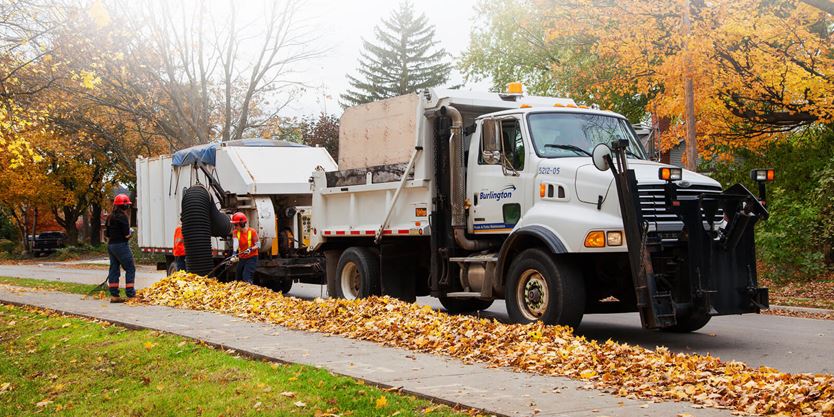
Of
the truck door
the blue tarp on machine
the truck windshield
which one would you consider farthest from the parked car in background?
the truck windshield

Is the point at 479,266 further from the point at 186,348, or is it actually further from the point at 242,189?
the point at 242,189

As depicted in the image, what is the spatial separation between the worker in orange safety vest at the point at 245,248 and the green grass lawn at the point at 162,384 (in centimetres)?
525

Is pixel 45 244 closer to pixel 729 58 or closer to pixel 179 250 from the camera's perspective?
pixel 179 250

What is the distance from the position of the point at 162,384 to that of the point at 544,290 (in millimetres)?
4587

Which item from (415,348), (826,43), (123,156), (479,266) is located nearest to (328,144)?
(123,156)

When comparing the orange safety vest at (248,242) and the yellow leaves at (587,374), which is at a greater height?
the orange safety vest at (248,242)

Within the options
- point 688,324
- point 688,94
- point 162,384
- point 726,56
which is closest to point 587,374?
point 162,384

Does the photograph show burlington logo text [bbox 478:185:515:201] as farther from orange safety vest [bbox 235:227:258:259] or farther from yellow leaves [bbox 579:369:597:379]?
orange safety vest [bbox 235:227:258:259]

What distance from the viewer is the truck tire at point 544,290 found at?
35.1ft

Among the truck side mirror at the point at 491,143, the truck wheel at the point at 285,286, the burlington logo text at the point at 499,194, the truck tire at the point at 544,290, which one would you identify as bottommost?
the truck wheel at the point at 285,286

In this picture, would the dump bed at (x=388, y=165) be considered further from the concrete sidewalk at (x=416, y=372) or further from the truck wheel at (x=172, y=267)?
the truck wheel at (x=172, y=267)

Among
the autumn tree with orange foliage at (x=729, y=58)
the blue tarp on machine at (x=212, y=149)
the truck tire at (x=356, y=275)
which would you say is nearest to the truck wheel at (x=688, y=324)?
the truck tire at (x=356, y=275)

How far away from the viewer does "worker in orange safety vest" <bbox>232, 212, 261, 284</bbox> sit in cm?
1694

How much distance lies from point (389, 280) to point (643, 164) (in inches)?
175
